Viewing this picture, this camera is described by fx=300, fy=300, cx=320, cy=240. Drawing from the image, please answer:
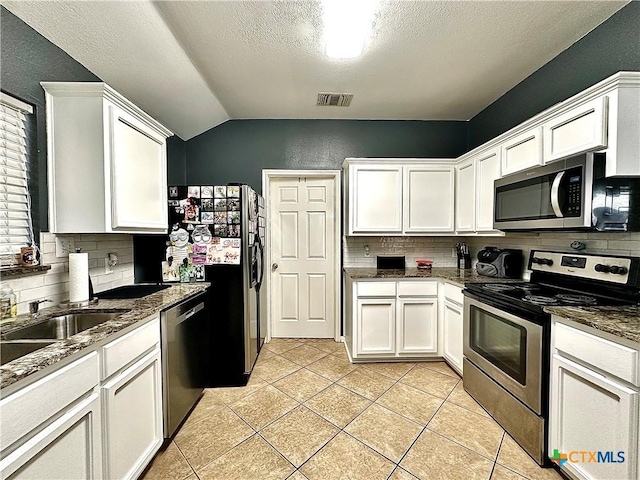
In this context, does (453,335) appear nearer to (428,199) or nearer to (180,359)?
(428,199)

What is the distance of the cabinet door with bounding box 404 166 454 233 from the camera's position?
3213 mm

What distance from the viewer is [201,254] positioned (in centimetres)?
249

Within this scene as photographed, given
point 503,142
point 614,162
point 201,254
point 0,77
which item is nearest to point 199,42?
point 0,77

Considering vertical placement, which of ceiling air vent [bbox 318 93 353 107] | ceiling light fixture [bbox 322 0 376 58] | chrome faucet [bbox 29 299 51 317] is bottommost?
chrome faucet [bbox 29 299 51 317]

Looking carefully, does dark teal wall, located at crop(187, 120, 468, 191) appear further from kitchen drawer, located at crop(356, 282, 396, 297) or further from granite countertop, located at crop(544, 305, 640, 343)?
granite countertop, located at crop(544, 305, 640, 343)

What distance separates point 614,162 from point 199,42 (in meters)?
2.64

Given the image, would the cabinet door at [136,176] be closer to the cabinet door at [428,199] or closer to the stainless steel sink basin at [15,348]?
the stainless steel sink basin at [15,348]

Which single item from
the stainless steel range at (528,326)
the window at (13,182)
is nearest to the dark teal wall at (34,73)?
the window at (13,182)

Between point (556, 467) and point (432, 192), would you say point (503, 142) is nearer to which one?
point (432, 192)

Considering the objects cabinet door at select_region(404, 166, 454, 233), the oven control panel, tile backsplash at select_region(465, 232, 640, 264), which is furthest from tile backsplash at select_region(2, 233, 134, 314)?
tile backsplash at select_region(465, 232, 640, 264)

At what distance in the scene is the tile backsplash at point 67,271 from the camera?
1586 millimetres

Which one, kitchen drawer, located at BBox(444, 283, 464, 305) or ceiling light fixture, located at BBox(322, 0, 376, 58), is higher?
ceiling light fixture, located at BBox(322, 0, 376, 58)

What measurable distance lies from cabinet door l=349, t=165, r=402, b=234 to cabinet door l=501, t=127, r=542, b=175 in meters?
1.03

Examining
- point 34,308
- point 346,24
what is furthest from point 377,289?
point 34,308
